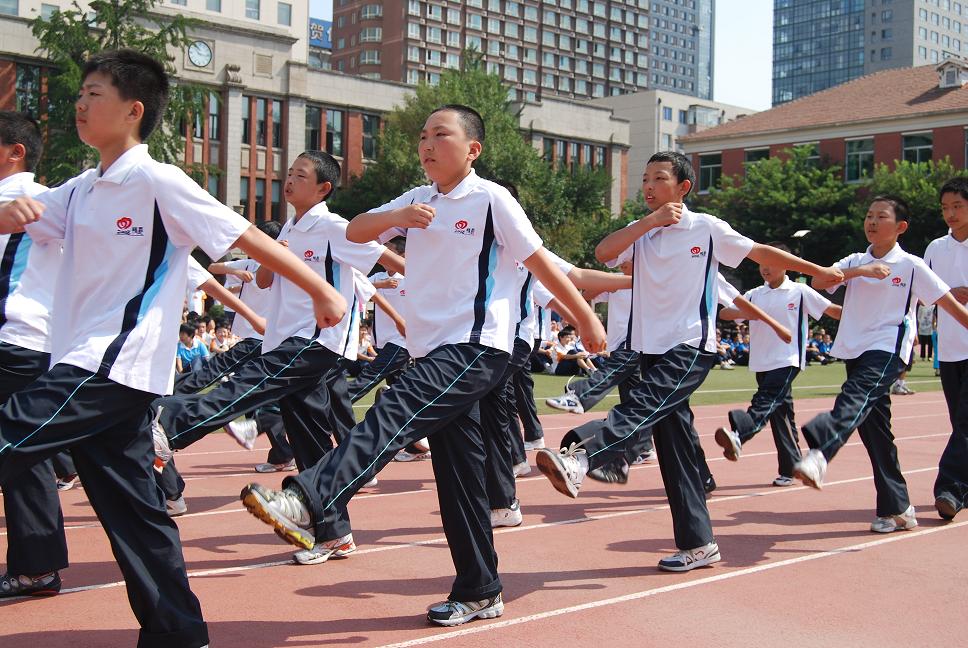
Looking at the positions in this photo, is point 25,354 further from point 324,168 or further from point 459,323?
point 324,168

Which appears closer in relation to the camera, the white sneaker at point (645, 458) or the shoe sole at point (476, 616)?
the shoe sole at point (476, 616)

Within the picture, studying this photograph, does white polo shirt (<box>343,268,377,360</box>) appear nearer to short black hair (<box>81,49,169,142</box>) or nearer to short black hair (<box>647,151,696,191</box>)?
short black hair (<box>647,151,696,191</box>)

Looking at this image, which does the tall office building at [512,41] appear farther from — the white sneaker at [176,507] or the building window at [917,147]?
the white sneaker at [176,507]

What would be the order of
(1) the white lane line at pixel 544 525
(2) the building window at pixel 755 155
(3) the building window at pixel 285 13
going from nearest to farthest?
1. (1) the white lane line at pixel 544 525
2. (2) the building window at pixel 755 155
3. (3) the building window at pixel 285 13

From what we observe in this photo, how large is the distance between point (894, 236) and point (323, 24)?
95.3 meters

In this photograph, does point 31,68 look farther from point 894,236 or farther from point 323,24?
point 323,24

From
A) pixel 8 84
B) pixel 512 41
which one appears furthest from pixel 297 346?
pixel 512 41

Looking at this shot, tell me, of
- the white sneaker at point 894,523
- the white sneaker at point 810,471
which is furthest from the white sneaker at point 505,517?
the white sneaker at point 894,523

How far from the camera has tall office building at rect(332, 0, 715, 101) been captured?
339 ft

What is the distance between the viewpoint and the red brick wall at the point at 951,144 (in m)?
50.9

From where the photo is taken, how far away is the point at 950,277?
7645 mm

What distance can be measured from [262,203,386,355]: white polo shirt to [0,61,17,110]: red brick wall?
3923 cm

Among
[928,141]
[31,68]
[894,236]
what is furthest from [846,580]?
[928,141]

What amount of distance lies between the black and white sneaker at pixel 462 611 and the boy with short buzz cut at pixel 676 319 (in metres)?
1.15
